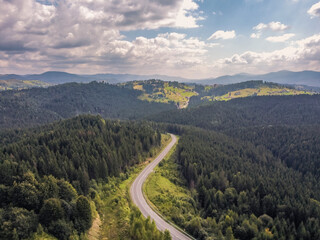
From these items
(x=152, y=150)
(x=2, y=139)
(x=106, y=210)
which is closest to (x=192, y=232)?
(x=106, y=210)

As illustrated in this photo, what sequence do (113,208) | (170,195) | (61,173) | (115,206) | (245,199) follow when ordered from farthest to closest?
1. (245,199)
2. (170,195)
3. (61,173)
4. (115,206)
5. (113,208)

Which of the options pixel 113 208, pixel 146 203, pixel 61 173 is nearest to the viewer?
pixel 113 208

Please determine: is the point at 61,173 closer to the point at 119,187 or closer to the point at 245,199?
the point at 119,187

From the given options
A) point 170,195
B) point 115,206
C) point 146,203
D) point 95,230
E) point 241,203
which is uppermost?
point 95,230

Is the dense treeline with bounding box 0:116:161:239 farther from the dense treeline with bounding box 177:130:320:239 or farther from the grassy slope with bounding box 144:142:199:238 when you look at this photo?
the dense treeline with bounding box 177:130:320:239

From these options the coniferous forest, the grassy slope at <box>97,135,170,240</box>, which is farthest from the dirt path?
the coniferous forest

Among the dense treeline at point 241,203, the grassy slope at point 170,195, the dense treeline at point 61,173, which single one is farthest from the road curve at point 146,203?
the dense treeline at point 61,173

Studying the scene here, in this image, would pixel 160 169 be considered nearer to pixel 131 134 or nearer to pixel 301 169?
pixel 131 134

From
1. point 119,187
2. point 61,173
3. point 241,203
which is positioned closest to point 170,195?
point 119,187
